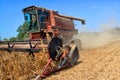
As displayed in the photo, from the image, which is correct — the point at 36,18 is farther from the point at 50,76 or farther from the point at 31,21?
the point at 50,76

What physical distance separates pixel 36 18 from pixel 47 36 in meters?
4.08

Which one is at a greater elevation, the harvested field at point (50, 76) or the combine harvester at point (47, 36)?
the combine harvester at point (47, 36)

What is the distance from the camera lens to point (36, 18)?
16.0 meters

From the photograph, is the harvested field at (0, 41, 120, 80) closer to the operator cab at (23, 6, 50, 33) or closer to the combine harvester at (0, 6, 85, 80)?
the combine harvester at (0, 6, 85, 80)

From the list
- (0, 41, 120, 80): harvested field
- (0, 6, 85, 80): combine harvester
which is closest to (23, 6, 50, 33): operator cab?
(0, 6, 85, 80): combine harvester

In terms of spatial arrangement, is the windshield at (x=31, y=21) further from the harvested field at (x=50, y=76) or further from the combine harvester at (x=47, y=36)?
the harvested field at (x=50, y=76)

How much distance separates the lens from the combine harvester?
29.6 feet

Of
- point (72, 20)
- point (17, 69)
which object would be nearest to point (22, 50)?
point (17, 69)

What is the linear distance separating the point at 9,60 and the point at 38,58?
1.00 meters

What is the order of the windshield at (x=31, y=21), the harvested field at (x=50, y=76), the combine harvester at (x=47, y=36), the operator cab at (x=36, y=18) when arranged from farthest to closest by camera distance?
the windshield at (x=31, y=21) → the operator cab at (x=36, y=18) → the combine harvester at (x=47, y=36) → the harvested field at (x=50, y=76)

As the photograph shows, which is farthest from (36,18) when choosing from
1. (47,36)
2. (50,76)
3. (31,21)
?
(50,76)

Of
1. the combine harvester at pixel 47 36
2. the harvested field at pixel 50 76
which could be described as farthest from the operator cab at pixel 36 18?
the harvested field at pixel 50 76

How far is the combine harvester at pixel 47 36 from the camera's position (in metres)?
9.02

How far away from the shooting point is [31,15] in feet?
53.7
